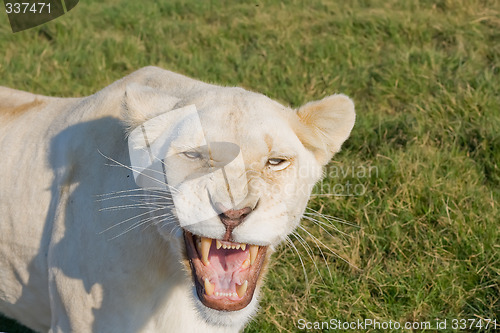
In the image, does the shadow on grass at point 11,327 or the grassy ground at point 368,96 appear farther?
the shadow on grass at point 11,327

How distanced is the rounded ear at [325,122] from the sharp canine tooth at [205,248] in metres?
0.54

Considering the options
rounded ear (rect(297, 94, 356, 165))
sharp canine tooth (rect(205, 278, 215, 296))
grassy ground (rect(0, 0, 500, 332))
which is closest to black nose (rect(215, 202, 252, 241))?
sharp canine tooth (rect(205, 278, 215, 296))

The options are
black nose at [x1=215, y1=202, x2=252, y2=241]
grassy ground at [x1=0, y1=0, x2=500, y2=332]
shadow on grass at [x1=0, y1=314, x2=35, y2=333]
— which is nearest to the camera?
black nose at [x1=215, y1=202, x2=252, y2=241]

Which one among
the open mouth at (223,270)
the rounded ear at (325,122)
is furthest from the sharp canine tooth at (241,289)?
the rounded ear at (325,122)

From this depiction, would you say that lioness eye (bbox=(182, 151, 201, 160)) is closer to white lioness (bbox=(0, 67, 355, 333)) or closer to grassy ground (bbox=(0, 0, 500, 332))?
white lioness (bbox=(0, 67, 355, 333))

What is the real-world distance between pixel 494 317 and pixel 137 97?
93.4 inches

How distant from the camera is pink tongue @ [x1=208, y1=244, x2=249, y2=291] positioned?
2.70 metres

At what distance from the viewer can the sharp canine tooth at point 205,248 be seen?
2646mm

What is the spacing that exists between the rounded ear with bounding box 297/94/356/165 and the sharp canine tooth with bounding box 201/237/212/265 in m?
0.54

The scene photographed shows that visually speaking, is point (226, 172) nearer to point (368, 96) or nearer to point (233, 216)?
point (233, 216)

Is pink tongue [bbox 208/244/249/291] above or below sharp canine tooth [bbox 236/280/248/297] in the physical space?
above

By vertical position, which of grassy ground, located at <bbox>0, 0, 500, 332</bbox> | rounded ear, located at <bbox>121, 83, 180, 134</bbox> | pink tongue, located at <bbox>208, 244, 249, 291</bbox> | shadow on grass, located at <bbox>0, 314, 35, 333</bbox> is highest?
rounded ear, located at <bbox>121, 83, 180, 134</bbox>

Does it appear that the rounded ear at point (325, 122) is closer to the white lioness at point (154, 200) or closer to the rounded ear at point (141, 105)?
the white lioness at point (154, 200)

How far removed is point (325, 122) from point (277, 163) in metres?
0.39
